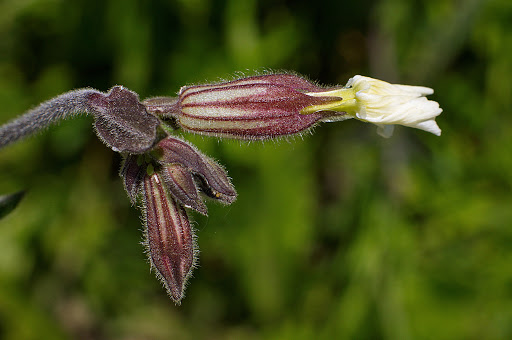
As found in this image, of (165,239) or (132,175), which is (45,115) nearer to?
(132,175)

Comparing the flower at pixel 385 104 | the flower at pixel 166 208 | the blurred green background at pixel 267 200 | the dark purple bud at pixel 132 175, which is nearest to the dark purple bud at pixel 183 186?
the flower at pixel 166 208

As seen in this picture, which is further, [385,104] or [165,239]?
[165,239]

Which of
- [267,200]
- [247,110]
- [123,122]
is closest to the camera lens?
[123,122]

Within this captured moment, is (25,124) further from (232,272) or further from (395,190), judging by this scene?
(395,190)

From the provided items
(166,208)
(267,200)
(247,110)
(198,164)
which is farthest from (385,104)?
(267,200)

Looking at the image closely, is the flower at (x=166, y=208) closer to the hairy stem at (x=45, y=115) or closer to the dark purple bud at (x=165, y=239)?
the dark purple bud at (x=165, y=239)

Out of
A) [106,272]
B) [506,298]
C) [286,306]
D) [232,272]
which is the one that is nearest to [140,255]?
[106,272]

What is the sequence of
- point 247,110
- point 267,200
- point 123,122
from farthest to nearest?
1. point 267,200
2. point 247,110
3. point 123,122
